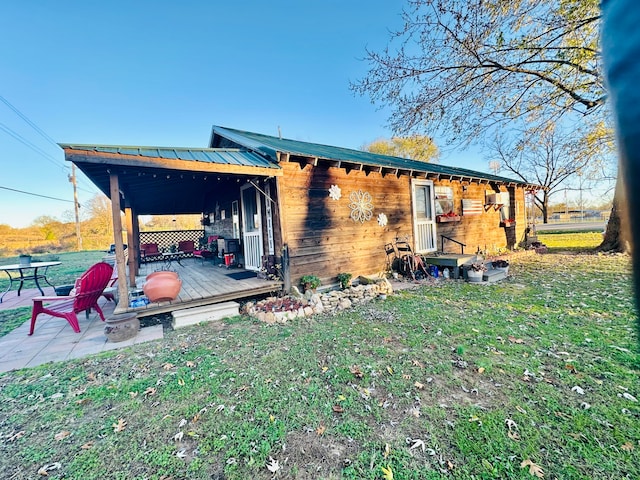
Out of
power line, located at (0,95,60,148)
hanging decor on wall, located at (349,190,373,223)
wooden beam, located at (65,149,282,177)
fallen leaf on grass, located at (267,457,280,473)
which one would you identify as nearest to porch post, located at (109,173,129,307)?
wooden beam, located at (65,149,282,177)

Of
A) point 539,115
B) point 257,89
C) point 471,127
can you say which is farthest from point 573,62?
point 257,89

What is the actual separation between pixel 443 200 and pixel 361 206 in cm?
355

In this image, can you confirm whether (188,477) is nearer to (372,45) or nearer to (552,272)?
(372,45)

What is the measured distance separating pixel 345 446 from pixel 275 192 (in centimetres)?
473

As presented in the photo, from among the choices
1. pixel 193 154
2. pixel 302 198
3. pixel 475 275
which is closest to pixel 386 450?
pixel 302 198

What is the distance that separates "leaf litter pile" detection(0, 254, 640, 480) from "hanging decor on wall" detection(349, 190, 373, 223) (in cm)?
328

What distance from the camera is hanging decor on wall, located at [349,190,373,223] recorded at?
7.01 meters

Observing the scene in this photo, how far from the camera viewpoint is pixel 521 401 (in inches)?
99.8

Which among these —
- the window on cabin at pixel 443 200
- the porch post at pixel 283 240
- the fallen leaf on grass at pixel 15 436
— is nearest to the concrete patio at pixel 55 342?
the fallen leaf on grass at pixel 15 436

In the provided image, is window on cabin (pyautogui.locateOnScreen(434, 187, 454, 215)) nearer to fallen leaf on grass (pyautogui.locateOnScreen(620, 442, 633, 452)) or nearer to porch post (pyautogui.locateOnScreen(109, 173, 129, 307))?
fallen leaf on grass (pyautogui.locateOnScreen(620, 442, 633, 452))

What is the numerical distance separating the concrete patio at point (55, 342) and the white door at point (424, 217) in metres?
6.92

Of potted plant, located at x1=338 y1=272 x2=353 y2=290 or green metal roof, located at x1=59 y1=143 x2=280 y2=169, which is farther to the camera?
potted plant, located at x1=338 y1=272 x2=353 y2=290

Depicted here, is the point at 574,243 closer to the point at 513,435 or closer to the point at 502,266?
the point at 502,266

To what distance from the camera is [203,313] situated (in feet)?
16.6
